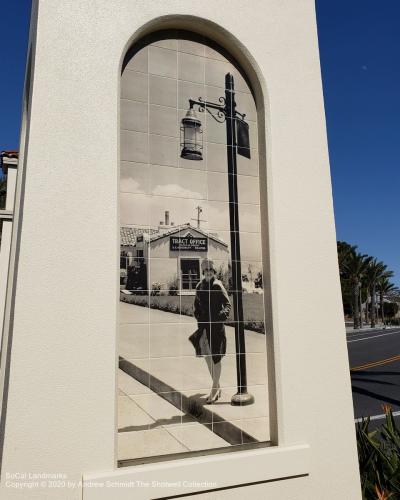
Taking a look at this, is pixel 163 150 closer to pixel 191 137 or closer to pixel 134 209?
pixel 191 137

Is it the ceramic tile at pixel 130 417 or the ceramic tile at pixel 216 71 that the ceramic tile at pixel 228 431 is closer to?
the ceramic tile at pixel 130 417

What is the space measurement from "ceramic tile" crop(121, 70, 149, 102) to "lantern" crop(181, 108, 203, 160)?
48 centimetres

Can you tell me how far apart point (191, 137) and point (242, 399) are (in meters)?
2.75

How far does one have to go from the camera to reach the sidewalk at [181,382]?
362cm

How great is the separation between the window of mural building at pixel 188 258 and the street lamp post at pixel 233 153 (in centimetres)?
1

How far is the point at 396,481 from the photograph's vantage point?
4.96m

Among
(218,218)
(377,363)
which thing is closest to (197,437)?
(218,218)

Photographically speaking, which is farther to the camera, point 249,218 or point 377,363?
point 377,363

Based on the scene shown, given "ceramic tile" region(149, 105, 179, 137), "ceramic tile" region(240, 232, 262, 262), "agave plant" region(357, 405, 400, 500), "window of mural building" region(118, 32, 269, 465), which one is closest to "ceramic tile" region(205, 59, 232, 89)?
"window of mural building" region(118, 32, 269, 465)

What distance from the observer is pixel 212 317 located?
13.1 ft

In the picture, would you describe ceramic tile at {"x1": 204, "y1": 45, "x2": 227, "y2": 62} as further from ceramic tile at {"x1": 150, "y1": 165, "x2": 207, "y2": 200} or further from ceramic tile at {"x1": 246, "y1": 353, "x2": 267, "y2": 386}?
ceramic tile at {"x1": 246, "y1": 353, "x2": 267, "y2": 386}

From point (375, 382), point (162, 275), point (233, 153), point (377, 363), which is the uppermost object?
point (233, 153)

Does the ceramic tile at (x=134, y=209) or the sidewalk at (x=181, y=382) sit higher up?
the ceramic tile at (x=134, y=209)

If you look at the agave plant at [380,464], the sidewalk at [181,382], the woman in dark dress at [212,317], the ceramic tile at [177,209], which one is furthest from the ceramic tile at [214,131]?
the agave plant at [380,464]
